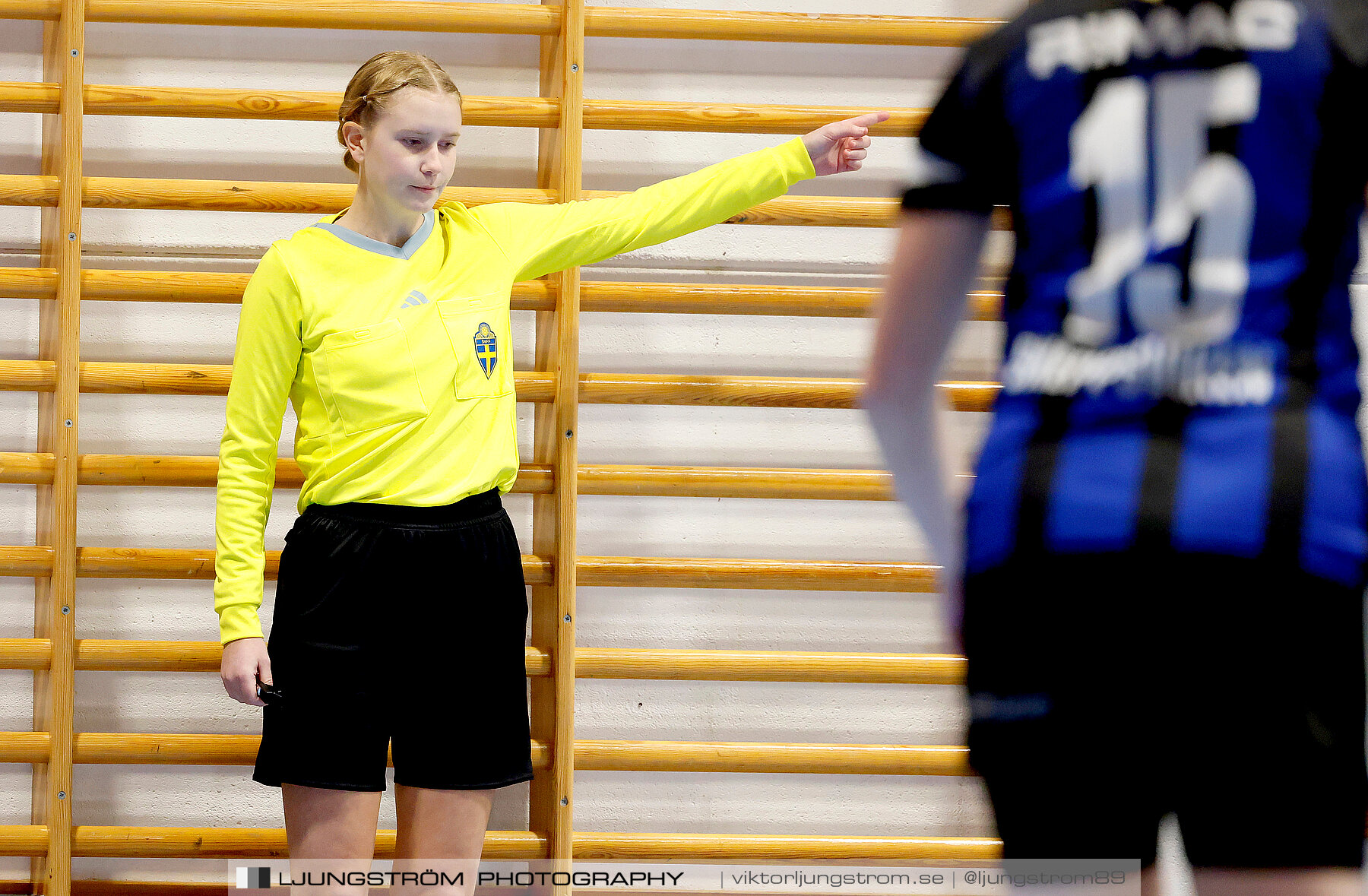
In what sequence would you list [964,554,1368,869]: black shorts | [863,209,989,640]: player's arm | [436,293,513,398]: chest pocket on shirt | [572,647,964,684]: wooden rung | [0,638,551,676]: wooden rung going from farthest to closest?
1. [572,647,964,684]: wooden rung
2. [0,638,551,676]: wooden rung
3. [436,293,513,398]: chest pocket on shirt
4. [863,209,989,640]: player's arm
5. [964,554,1368,869]: black shorts

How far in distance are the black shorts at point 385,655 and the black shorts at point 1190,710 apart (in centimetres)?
143

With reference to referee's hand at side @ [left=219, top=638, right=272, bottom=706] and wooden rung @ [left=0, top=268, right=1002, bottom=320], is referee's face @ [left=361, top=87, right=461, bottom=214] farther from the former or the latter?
referee's hand at side @ [left=219, top=638, right=272, bottom=706]

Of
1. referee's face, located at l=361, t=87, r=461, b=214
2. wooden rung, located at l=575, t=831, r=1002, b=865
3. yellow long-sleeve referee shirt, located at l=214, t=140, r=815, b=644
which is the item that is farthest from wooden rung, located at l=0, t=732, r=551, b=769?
referee's face, located at l=361, t=87, r=461, b=214

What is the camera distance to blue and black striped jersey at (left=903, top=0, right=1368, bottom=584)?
724 millimetres

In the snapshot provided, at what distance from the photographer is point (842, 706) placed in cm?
282

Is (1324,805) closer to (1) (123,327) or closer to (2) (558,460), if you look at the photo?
(2) (558,460)

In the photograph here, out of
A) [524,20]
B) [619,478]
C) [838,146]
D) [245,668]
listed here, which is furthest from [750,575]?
[524,20]

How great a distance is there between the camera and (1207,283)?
2.40ft

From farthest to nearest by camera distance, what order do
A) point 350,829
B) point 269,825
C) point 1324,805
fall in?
1. point 269,825
2. point 350,829
3. point 1324,805

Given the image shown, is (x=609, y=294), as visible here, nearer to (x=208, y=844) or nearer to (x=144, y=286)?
(x=144, y=286)

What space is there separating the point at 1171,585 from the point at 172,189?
7.99 feet

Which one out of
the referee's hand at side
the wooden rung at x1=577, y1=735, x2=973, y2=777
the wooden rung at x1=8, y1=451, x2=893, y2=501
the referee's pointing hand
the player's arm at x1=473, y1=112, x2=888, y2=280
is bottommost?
the wooden rung at x1=577, y1=735, x2=973, y2=777

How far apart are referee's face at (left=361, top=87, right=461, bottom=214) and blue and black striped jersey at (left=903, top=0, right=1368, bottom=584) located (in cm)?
145

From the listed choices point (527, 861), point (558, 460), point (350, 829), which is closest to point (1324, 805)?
point (350, 829)
